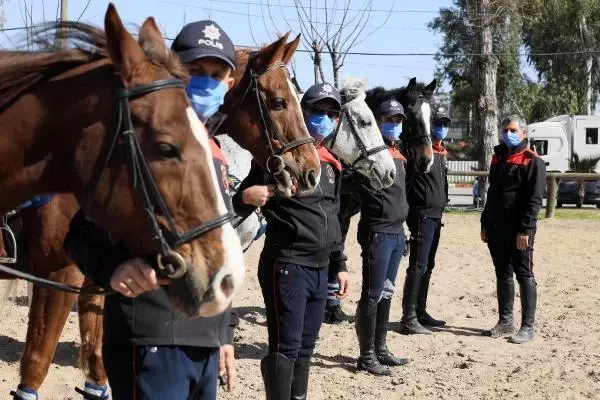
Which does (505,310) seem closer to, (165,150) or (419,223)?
(419,223)

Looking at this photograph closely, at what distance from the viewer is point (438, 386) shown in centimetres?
614

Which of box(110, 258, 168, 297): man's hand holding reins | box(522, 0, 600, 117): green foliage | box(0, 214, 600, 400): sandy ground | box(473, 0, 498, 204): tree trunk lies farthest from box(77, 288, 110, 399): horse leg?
box(522, 0, 600, 117): green foliage

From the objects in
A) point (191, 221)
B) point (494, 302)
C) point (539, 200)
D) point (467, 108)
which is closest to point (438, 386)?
A: point (539, 200)

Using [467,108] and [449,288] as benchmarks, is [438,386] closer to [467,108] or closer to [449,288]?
[449,288]

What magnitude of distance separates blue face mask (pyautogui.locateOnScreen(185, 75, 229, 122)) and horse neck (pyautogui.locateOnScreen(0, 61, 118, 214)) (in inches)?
22.1

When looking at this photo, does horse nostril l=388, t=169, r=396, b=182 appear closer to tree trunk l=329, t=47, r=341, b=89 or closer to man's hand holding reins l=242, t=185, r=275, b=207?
man's hand holding reins l=242, t=185, r=275, b=207

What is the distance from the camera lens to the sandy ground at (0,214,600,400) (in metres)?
5.97

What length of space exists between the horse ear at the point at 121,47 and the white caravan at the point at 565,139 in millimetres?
30109

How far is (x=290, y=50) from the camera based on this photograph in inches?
190

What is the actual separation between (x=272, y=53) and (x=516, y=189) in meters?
3.85

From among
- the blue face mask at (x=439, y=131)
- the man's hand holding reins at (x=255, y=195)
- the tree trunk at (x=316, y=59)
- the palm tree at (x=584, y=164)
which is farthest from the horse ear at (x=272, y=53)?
the palm tree at (x=584, y=164)

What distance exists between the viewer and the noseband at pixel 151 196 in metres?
2.18

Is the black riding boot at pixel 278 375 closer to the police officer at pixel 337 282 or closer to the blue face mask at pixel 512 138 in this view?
the police officer at pixel 337 282

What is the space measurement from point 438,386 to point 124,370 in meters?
3.91
